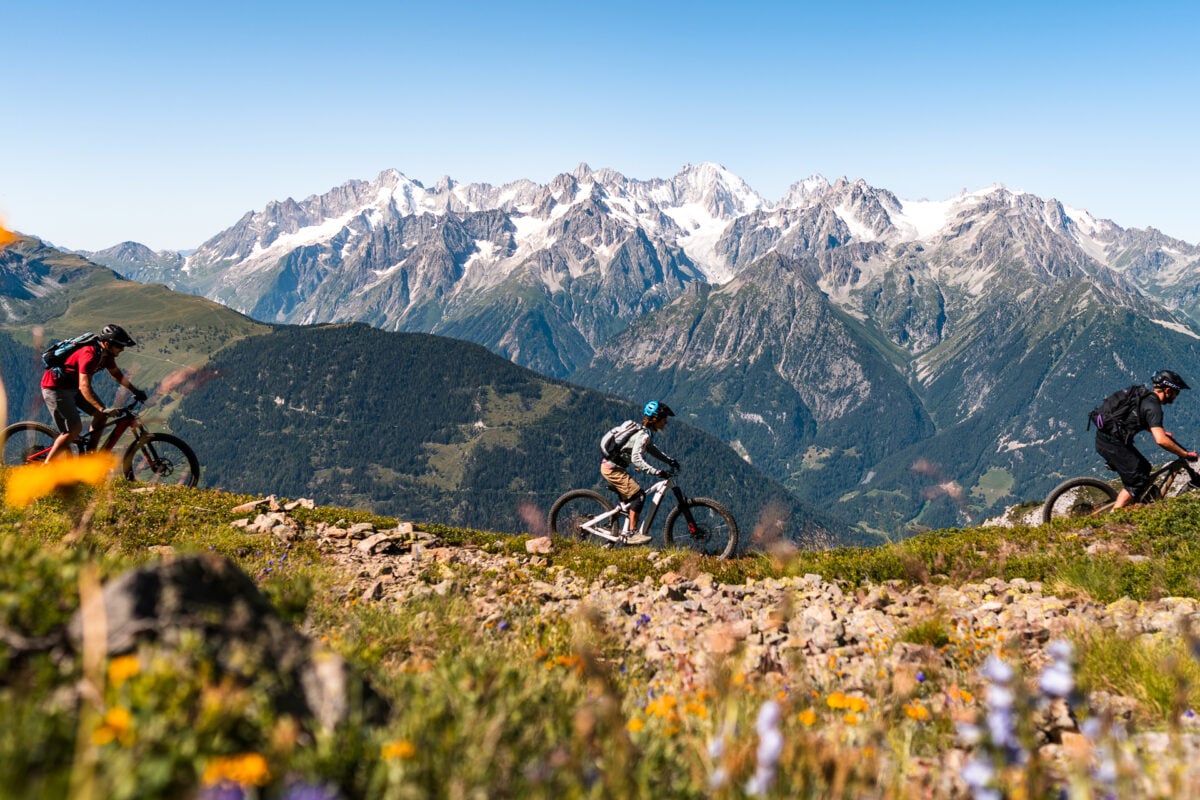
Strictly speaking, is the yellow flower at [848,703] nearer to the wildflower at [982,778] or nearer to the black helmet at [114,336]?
the wildflower at [982,778]

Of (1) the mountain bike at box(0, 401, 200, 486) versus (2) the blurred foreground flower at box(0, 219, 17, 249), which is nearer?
(2) the blurred foreground flower at box(0, 219, 17, 249)

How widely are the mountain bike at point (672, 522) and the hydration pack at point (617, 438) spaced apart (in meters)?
1.05

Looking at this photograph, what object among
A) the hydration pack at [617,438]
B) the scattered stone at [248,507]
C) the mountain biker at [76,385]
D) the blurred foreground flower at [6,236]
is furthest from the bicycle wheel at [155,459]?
the blurred foreground flower at [6,236]

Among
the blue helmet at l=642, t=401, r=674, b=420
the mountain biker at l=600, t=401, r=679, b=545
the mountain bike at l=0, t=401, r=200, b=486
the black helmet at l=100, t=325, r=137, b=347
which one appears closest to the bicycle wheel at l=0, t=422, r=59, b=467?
the mountain bike at l=0, t=401, r=200, b=486

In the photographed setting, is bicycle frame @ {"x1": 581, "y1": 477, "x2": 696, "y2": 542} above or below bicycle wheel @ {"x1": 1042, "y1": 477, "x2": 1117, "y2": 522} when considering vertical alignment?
below

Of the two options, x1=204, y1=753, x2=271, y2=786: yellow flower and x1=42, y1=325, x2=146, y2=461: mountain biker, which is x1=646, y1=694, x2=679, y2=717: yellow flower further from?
x1=42, y1=325, x2=146, y2=461: mountain biker

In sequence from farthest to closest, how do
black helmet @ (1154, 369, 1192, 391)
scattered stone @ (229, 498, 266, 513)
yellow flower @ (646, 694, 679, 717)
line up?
1. black helmet @ (1154, 369, 1192, 391)
2. scattered stone @ (229, 498, 266, 513)
3. yellow flower @ (646, 694, 679, 717)

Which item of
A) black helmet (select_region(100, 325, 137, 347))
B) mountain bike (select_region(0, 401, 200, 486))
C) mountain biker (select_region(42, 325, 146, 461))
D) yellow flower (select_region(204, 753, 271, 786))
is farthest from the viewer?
mountain bike (select_region(0, 401, 200, 486))

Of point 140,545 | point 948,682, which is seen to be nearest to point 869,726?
point 948,682

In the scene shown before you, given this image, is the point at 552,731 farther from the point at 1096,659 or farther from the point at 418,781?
the point at 1096,659

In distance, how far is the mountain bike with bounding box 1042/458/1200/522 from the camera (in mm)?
16453

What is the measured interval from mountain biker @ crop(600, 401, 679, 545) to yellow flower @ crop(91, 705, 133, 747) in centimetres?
1292

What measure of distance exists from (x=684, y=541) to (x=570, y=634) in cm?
876

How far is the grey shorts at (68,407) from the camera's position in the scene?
13938mm
